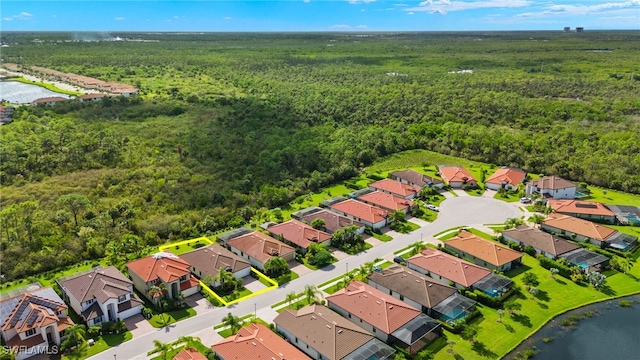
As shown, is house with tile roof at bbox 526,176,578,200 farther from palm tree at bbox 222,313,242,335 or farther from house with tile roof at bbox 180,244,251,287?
palm tree at bbox 222,313,242,335

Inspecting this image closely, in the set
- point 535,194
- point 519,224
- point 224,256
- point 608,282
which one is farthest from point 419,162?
point 224,256

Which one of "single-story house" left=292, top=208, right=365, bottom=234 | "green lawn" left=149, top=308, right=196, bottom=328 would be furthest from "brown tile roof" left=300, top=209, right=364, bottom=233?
"green lawn" left=149, top=308, right=196, bottom=328

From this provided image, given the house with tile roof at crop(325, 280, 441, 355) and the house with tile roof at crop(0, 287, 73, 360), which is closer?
the house with tile roof at crop(0, 287, 73, 360)

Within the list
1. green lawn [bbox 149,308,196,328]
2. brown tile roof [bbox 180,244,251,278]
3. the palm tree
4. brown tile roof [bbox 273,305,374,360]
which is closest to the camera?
brown tile roof [bbox 273,305,374,360]

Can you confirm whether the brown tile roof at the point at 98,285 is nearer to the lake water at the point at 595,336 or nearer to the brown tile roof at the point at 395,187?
the lake water at the point at 595,336

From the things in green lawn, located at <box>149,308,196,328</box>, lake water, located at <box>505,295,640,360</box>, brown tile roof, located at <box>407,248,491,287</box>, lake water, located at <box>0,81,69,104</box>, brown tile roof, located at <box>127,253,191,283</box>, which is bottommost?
lake water, located at <box>505,295,640,360</box>

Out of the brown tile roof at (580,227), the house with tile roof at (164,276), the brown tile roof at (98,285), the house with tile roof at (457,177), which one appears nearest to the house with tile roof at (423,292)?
the house with tile roof at (164,276)

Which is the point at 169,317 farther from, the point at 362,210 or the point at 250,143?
the point at 250,143

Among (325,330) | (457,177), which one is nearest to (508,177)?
(457,177)
